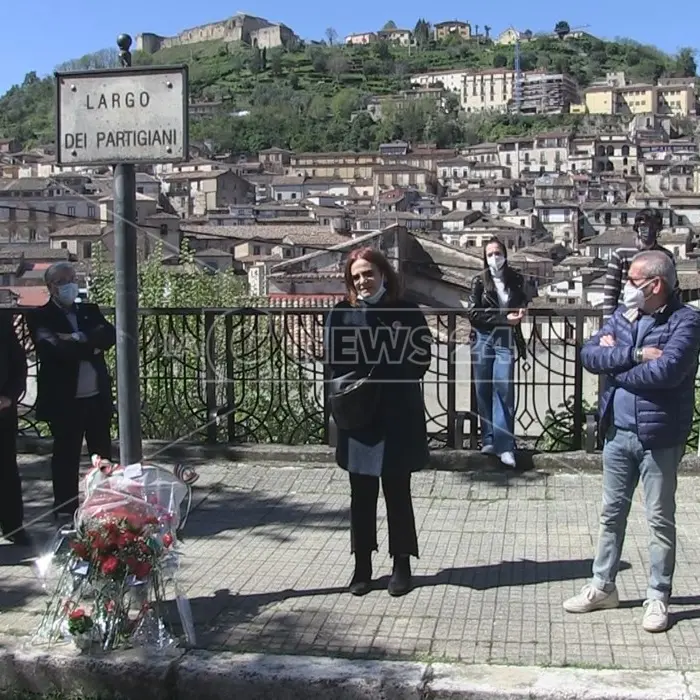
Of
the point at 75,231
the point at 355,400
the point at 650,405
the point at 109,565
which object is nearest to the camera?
the point at 109,565

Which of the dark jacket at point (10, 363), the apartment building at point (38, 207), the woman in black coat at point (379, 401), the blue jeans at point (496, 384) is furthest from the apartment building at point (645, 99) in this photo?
the woman in black coat at point (379, 401)

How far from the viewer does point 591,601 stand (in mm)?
4895

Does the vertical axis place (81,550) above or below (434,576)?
above

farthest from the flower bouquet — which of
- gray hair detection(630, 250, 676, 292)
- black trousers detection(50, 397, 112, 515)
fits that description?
gray hair detection(630, 250, 676, 292)

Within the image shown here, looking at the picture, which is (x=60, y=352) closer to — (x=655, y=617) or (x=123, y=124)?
(x=123, y=124)

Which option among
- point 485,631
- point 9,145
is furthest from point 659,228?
point 9,145

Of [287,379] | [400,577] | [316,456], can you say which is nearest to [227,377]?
[287,379]

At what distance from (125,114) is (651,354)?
2771 millimetres

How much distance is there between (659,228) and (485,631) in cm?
368

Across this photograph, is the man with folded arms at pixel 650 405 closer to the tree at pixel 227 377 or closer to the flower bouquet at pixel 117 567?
the flower bouquet at pixel 117 567

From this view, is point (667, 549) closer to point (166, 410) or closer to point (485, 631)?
point (485, 631)

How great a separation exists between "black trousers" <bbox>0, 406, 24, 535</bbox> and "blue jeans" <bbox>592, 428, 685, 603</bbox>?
3.67 m

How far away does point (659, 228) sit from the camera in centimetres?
708

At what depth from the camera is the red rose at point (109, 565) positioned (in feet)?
14.5
